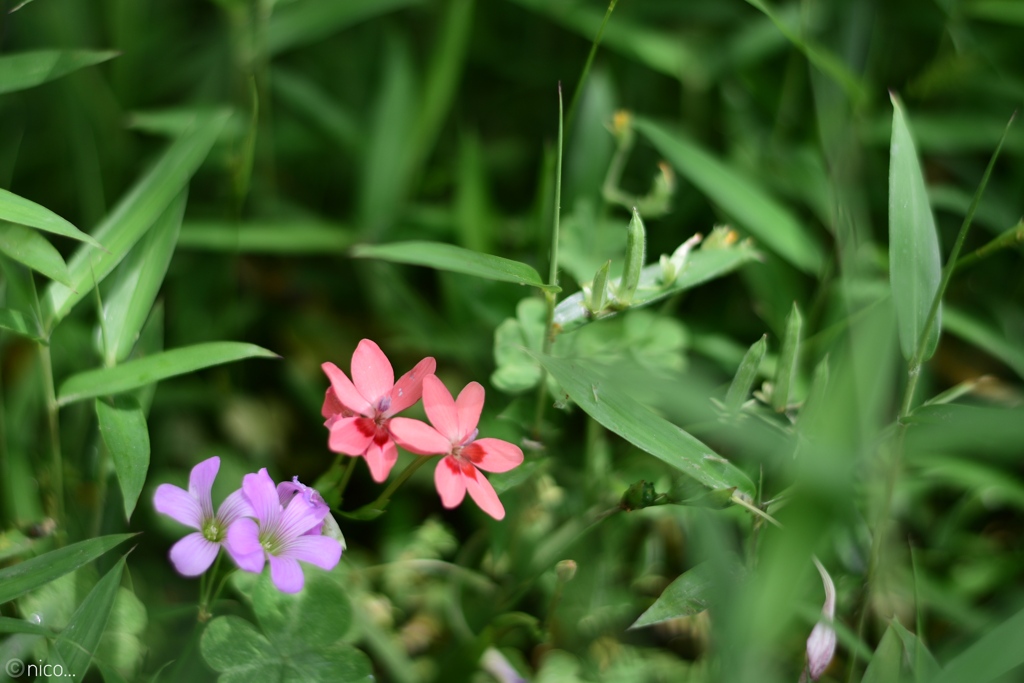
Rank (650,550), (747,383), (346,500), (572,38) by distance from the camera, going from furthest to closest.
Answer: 1. (572,38)
2. (346,500)
3. (650,550)
4. (747,383)

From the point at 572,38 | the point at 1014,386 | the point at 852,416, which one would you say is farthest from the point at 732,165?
the point at 852,416

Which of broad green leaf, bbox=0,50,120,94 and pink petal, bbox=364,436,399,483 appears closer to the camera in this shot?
pink petal, bbox=364,436,399,483

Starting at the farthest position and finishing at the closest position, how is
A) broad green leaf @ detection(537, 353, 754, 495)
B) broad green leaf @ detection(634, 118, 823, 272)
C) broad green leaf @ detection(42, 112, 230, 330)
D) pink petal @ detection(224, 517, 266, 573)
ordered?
broad green leaf @ detection(634, 118, 823, 272), broad green leaf @ detection(42, 112, 230, 330), broad green leaf @ detection(537, 353, 754, 495), pink petal @ detection(224, 517, 266, 573)

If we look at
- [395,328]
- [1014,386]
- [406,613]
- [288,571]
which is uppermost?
[288,571]

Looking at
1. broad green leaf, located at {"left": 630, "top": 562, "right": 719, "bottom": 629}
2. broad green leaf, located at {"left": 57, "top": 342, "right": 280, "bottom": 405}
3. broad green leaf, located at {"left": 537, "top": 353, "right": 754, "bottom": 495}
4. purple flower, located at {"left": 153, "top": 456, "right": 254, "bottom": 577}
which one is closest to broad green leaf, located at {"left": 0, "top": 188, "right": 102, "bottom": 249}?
broad green leaf, located at {"left": 57, "top": 342, "right": 280, "bottom": 405}

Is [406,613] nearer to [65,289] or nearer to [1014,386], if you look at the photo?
[65,289]

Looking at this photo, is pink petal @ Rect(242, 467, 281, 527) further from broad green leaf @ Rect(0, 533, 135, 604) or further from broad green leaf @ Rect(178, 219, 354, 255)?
broad green leaf @ Rect(178, 219, 354, 255)
